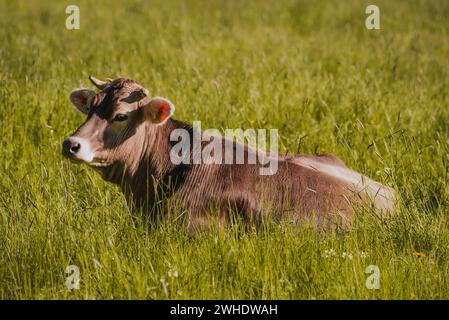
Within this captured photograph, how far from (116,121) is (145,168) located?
513 millimetres

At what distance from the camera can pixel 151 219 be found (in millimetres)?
5547

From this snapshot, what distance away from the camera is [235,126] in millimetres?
7293

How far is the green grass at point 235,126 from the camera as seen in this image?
4680 mm

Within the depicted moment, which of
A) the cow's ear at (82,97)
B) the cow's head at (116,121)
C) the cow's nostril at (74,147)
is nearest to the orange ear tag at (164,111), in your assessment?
the cow's head at (116,121)

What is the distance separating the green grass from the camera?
468 cm

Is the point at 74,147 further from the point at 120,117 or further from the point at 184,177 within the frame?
the point at 184,177

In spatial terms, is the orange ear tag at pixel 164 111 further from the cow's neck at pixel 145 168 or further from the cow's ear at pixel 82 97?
the cow's ear at pixel 82 97

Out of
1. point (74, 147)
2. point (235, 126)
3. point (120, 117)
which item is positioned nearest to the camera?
point (74, 147)

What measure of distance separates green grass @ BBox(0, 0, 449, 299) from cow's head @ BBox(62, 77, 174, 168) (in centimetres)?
29

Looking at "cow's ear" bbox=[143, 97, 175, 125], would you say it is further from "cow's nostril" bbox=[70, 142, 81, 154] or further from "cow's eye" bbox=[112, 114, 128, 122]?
"cow's nostril" bbox=[70, 142, 81, 154]

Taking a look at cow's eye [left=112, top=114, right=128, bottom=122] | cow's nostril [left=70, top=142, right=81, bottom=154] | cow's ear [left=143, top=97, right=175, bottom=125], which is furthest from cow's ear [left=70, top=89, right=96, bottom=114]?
cow's nostril [left=70, top=142, right=81, bottom=154]

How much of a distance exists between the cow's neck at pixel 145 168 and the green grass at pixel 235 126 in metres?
0.15

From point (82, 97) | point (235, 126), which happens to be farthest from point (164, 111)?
point (235, 126)

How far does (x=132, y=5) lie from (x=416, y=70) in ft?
19.4
